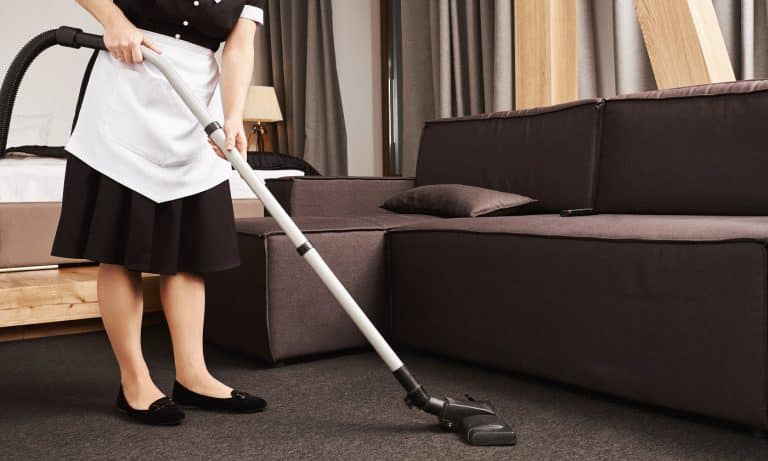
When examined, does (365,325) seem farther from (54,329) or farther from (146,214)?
(54,329)

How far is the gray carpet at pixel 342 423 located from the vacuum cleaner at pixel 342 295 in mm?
34

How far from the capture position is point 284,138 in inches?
227

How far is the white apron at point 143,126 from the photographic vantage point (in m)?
1.51

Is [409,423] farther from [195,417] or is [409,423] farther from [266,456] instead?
[195,417]

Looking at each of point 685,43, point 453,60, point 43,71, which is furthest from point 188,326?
point 43,71

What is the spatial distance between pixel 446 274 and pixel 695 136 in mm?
750

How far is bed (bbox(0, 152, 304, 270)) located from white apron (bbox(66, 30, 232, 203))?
1.45 meters

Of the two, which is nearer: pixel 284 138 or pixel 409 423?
pixel 409 423

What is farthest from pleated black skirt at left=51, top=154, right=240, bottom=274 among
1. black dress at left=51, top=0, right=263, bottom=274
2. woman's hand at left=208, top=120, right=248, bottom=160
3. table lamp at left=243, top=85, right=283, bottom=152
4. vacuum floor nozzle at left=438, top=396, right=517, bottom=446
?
table lamp at left=243, top=85, right=283, bottom=152

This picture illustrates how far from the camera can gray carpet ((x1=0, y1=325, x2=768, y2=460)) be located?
4.47 ft

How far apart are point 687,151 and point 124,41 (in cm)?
143

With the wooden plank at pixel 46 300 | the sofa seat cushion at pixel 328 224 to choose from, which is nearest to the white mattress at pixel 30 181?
the wooden plank at pixel 46 300

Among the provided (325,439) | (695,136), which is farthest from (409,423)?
(695,136)

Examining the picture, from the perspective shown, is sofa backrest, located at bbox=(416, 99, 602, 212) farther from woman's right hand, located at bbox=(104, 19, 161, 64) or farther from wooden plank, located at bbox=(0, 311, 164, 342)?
woman's right hand, located at bbox=(104, 19, 161, 64)
